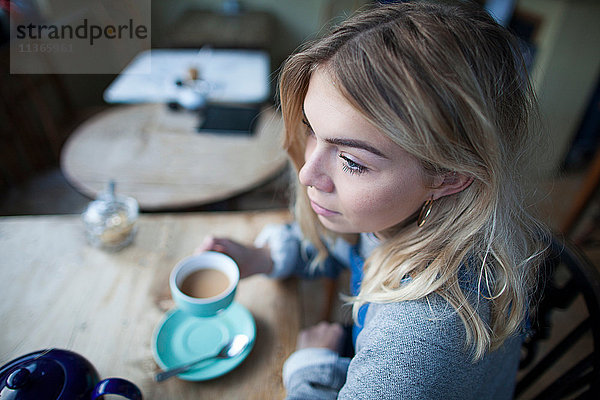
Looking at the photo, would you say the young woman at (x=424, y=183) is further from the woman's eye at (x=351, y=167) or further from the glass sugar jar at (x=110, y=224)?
the glass sugar jar at (x=110, y=224)

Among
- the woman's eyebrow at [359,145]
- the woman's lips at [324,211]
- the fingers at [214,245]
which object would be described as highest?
the woman's eyebrow at [359,145]

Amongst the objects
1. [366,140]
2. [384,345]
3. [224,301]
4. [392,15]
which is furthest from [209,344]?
[392,15]

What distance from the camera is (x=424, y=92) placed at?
18.2 inches

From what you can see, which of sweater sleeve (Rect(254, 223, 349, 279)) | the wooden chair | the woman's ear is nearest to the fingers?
sweater sleeve (Rect(254, 223, 349, 279))

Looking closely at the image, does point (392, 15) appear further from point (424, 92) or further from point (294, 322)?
point (294, 322)

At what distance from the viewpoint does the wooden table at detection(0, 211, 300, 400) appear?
64 cm

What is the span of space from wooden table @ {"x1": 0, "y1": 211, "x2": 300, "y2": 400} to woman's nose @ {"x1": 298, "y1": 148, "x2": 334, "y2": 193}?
0.31m

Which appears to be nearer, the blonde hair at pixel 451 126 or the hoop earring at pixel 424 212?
the blonde hair at pixel 451 126

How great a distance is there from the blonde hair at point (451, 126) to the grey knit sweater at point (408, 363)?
23mm

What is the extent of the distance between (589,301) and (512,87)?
47 cm

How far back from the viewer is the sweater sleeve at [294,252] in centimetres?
85

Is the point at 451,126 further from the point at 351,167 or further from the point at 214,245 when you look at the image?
the point at 214,245

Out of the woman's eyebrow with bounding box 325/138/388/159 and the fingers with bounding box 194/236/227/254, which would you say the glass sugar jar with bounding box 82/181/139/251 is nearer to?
the fingers with bounding box 194/236/227/254

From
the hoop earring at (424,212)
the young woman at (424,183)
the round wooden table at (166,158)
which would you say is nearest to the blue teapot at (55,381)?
the young woman at (424,183)
